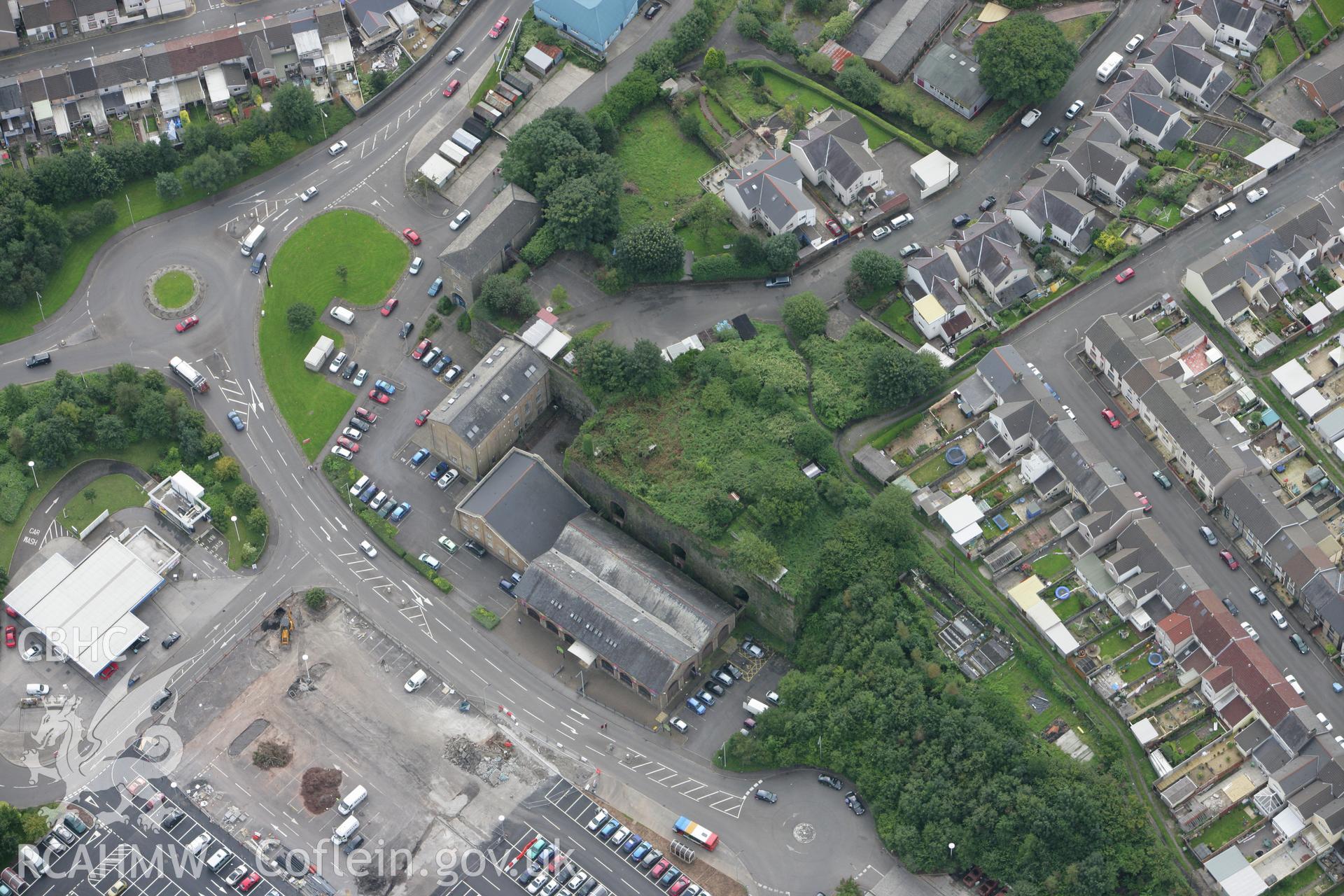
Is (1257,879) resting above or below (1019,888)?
below

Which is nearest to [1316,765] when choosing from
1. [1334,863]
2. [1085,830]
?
[1334,863]

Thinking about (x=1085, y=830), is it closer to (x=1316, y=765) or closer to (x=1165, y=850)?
(x=1165, y=850)

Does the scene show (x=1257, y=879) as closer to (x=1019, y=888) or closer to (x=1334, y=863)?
(x=1334, y=863)

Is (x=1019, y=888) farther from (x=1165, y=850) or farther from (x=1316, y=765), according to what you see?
(x=1316, y=765)

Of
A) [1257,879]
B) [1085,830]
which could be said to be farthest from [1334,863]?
[1085,830]

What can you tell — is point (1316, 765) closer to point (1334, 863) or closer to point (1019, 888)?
point (1334, 863)

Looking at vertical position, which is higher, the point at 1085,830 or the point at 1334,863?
the point at 1085,830

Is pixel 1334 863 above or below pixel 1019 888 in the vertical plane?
below
